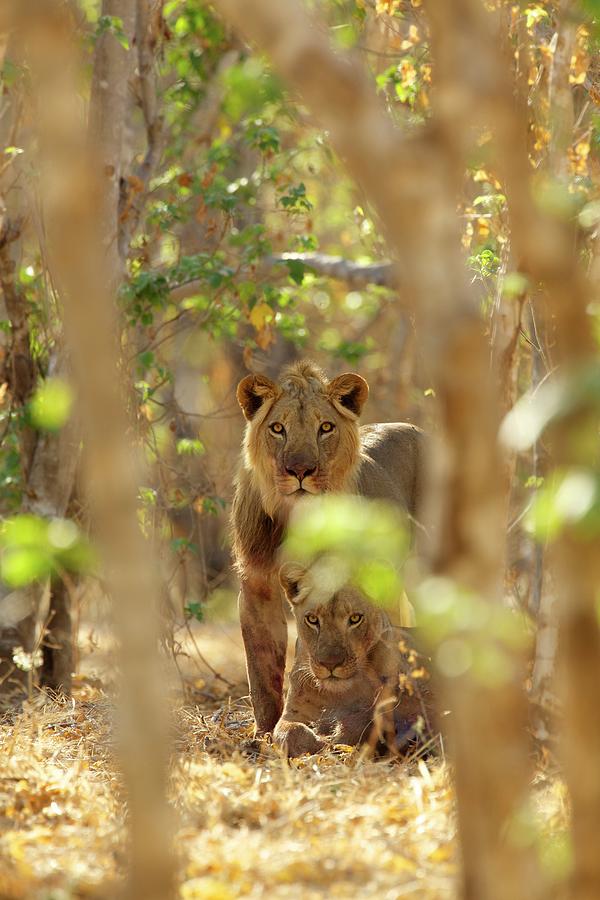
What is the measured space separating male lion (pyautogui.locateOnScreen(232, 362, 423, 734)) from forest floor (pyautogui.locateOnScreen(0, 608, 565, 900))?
42.4 inches

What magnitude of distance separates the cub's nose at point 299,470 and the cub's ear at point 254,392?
19.3 inches

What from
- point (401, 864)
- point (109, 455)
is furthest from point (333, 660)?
point (109, 455)

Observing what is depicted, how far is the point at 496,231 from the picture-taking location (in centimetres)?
613

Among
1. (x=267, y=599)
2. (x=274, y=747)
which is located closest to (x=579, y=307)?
(x=274, y=747)

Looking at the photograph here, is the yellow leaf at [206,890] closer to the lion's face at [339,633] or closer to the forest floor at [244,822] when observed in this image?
the forest floor at [244,822]

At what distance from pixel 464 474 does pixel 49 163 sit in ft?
3.42

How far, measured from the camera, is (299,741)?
5.44 m

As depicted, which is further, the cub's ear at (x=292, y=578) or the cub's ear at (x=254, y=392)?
the cub's ear at (x=254, y=392)

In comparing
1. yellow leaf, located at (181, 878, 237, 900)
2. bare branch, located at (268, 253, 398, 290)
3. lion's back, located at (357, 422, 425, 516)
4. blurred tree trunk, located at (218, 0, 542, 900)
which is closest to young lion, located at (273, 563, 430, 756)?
lion's back, located at (357, 422, 425, 516)

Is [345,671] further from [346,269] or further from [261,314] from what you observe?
[346,269]

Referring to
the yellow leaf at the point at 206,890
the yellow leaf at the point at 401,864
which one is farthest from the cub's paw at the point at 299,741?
the yellow leaf at the point at 206,890

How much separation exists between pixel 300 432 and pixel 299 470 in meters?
0.26

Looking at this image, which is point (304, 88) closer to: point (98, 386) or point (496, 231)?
point (98, 386)

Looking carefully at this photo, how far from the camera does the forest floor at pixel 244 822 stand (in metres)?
3.40
